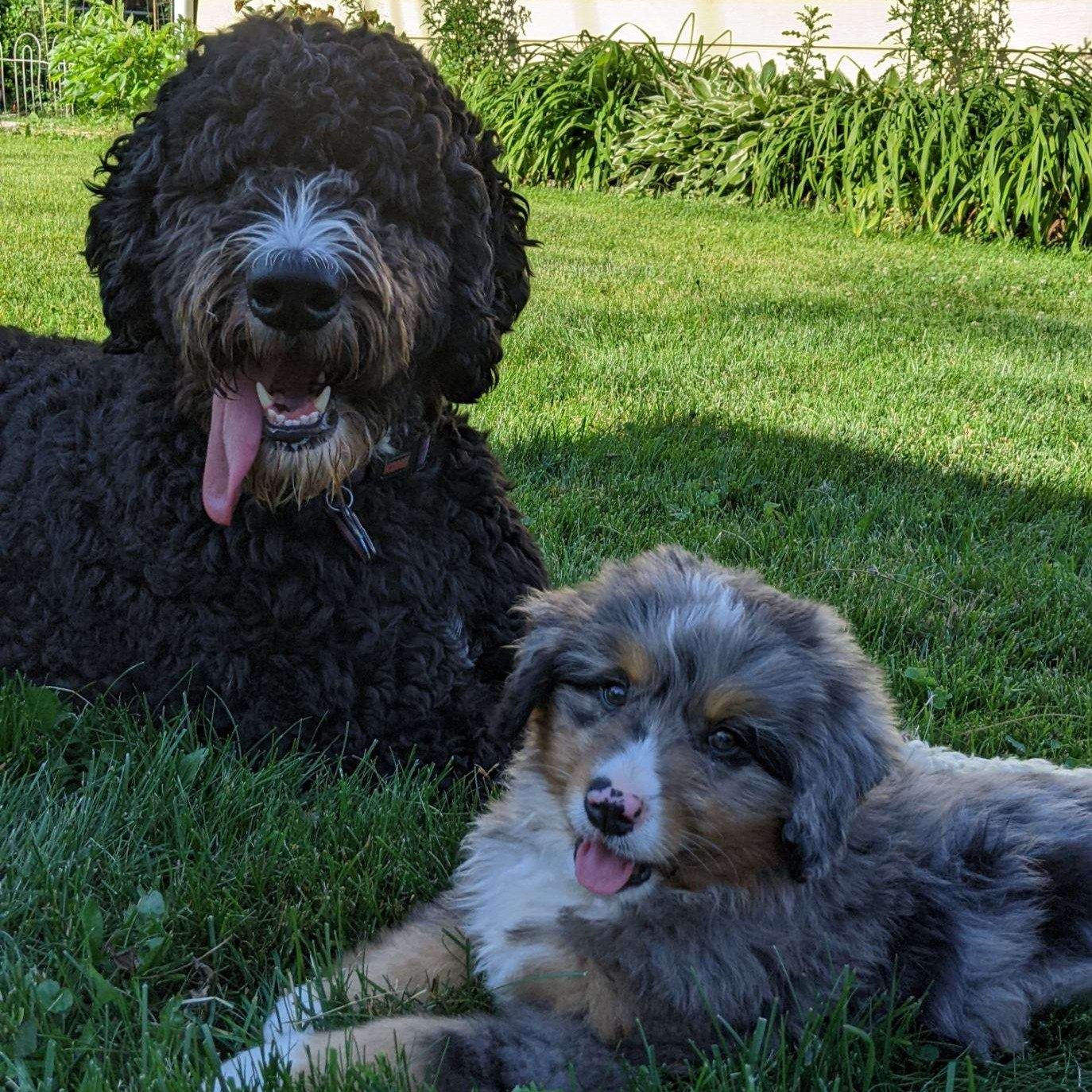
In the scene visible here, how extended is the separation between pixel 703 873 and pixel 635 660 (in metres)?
0.41

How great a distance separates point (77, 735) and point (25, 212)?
27.0 ft

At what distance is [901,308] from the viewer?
8.80 m

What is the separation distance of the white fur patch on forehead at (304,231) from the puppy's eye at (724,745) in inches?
51.7

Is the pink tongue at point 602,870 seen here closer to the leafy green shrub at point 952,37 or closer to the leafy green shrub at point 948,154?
the leafy green shrub at point 948,154

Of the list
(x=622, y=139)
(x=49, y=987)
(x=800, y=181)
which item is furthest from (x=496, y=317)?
(x=622, y=139)

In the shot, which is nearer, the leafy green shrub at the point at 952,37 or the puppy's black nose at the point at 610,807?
the puppy's black nose at the point at 610,807

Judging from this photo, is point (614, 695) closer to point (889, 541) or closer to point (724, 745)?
point (724, 745)

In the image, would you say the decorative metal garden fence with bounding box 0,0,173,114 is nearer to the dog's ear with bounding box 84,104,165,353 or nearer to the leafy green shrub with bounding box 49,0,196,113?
the leafy green shrub with bounding box 49,0,196,113

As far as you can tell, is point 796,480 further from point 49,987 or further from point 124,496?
point 49,987

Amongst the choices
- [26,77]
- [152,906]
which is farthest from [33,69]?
[152,906]

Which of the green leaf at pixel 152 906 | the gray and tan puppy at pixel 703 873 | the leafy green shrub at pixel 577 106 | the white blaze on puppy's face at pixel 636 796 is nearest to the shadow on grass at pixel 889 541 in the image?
the gray and tan puppy at pixel 703 873

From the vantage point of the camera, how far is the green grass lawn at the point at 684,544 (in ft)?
7.93

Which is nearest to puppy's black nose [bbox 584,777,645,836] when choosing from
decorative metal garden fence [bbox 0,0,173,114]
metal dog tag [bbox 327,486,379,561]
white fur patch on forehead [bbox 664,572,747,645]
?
white fur patch on forehead [bbox 664,572,747,645]

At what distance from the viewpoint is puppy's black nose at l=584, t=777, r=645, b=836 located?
2254mm
